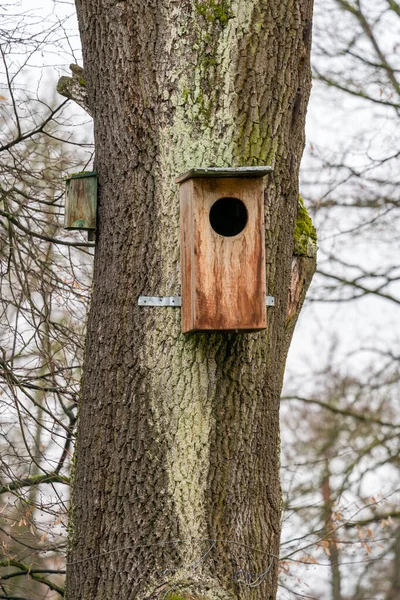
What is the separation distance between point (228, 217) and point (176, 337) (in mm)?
711

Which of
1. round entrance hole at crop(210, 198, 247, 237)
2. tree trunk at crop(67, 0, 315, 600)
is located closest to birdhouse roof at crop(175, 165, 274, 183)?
tree trunk at crop(67, 0, 315, 600)

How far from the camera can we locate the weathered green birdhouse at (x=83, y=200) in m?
3.45

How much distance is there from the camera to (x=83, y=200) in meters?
3.47

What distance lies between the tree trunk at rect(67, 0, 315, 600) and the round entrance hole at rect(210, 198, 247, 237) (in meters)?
0.23

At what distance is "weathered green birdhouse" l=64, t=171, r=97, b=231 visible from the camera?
3451 millimetres

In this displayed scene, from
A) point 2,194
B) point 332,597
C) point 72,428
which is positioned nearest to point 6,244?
point 2,194

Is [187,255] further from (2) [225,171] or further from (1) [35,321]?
(1) [35,321]

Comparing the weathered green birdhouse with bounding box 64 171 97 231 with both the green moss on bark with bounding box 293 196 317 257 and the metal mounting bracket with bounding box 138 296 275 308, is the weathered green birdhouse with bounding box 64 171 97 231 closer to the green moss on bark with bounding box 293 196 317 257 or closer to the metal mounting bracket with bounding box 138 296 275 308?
the metal mounting bracket with bounding box 138 296 275 308

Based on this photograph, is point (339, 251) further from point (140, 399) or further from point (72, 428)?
point (140, 399)

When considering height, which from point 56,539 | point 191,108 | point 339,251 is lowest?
point 56,539

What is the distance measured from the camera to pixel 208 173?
299 centimetres

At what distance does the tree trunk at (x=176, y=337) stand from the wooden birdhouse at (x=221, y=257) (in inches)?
4.4

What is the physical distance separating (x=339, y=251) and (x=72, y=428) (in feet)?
17.3

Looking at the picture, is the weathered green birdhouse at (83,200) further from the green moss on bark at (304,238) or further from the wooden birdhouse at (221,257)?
the green moss on bark at (304,238)
